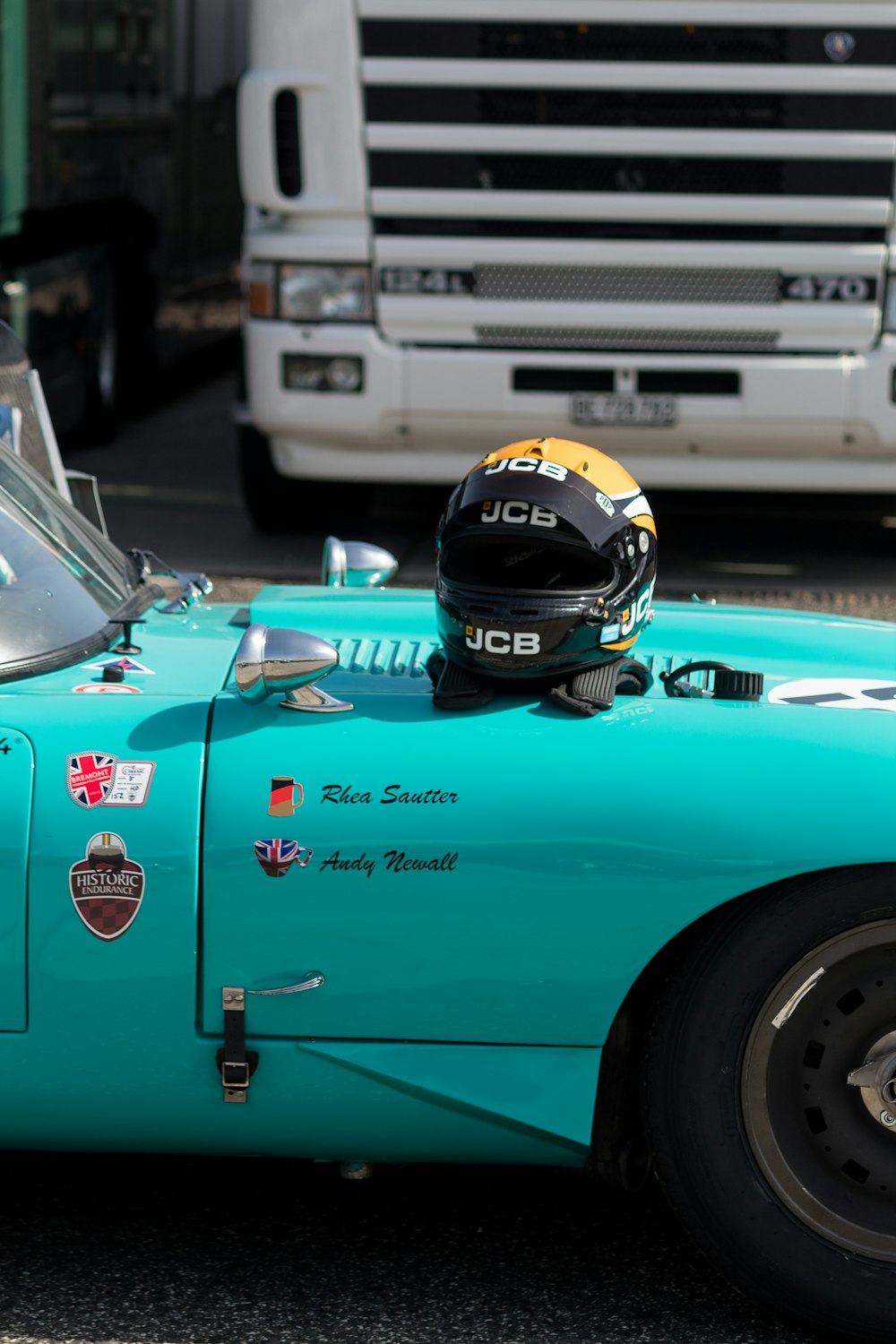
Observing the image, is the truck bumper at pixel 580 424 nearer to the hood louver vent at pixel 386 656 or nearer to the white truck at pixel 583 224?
the white truck at pixel 583 224

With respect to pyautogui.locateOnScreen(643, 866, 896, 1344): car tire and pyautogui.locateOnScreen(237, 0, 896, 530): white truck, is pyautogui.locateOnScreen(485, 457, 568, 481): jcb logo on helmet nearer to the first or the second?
pyautogui.locateOnScreen(643, 866, 896, 1344): car tire

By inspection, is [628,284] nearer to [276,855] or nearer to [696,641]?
[696,641]

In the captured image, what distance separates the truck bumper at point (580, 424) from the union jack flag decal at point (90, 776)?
525 cm

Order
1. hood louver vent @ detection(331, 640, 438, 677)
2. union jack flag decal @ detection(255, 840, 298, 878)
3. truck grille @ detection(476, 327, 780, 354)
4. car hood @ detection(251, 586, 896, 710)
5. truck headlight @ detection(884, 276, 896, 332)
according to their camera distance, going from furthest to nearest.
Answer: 1. truck grille @ detection(476, 327, 780, 354)
2. truck headlight @ detection(884, 276, 896, 332)
3. hood louver vent @ detection(331, 640, 438, 677)
4. car hood @ detection(251, 586, 896, 710)
5. union jack flag decal @ detection(255, 840, 298, 878)

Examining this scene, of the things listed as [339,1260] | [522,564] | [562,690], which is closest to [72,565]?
[522,564]

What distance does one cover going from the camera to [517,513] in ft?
9.76

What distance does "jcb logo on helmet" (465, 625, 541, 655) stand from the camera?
2910mm

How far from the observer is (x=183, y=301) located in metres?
13.4

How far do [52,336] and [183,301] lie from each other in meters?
3.02

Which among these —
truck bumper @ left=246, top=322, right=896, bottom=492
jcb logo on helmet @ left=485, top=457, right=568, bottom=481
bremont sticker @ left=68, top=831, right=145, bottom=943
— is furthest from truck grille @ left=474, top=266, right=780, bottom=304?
bremont sticker @ left=68, top=831, right=145, bottom=943

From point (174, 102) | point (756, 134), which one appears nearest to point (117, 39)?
A: point (174, 102)

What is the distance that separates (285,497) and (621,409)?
185 cm

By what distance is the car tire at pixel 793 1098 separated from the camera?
274cm

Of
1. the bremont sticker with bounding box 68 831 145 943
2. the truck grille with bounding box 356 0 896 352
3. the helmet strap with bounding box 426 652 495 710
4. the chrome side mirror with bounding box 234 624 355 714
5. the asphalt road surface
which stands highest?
the truck grille with bounding box 356 0 896 352
